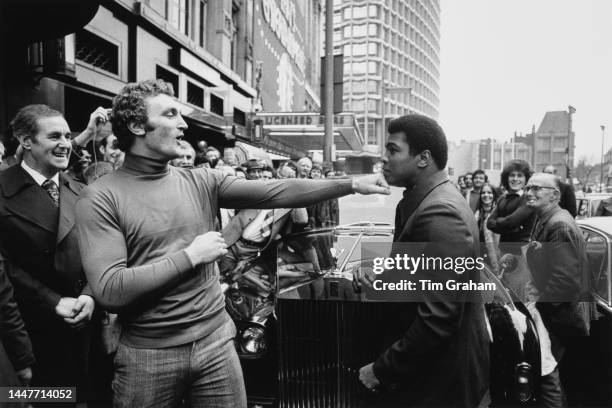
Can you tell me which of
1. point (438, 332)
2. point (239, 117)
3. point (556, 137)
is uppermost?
point (239, 117)

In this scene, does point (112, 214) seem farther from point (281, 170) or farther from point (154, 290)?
point (281, 170)

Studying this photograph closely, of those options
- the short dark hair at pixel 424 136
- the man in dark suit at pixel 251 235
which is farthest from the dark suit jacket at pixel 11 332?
the short dark hair at pixel 424 136

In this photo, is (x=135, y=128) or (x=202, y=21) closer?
(x=135, y=128)

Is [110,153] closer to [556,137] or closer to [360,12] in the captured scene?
[556,137]

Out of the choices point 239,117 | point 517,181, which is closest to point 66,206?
point 517,181

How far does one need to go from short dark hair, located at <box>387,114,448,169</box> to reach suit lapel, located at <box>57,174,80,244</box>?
158 centimetres

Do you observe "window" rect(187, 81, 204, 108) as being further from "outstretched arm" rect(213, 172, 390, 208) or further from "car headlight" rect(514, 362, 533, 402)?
"car headlight" rect(514, 362, 533, 402)

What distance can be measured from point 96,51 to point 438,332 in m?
8.03

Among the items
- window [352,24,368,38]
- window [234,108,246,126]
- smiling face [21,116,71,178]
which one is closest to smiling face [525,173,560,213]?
smiling face [21,116,71,178]

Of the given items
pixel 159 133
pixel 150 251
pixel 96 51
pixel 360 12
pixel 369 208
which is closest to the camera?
pixel 150 251

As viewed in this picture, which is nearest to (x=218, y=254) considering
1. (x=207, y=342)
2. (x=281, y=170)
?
(x=207, y=342)

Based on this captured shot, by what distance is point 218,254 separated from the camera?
64.6 inches

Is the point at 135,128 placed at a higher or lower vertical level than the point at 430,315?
higher

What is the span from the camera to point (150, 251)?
1665mm
